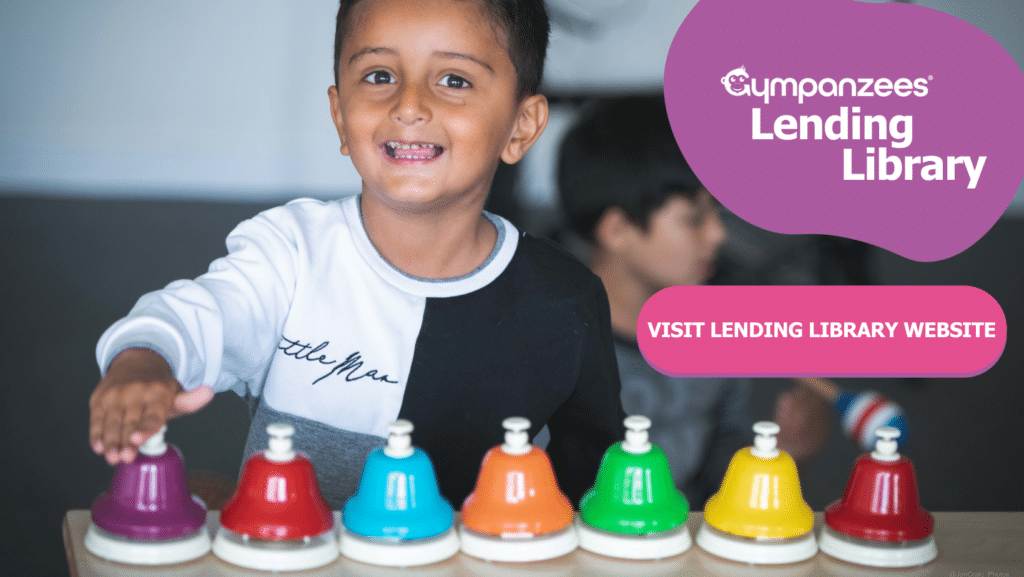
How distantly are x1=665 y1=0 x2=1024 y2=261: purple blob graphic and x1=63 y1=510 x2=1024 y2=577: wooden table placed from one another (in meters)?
0.90

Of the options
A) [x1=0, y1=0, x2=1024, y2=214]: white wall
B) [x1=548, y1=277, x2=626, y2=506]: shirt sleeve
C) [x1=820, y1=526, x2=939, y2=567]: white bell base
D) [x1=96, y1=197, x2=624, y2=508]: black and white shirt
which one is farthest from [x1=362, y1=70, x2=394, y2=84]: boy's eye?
[x1=0, y1=0, x2=1024, y2=214]: white wall

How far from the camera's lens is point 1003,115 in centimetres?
158

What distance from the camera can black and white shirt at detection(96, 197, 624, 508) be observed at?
1.05 metres

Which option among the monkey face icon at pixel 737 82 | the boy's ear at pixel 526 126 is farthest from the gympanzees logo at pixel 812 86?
the boy's ear at pixel 526 126

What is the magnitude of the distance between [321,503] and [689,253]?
1.39m

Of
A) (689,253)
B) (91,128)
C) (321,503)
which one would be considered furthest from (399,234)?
(91,128)

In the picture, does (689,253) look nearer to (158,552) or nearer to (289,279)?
(289,279)

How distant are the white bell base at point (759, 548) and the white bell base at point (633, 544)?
2 cm

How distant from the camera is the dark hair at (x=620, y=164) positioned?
1880 mm

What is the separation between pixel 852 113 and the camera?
1.58m

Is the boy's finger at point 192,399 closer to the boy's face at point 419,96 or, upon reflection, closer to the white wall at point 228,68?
the boy's face at point 419,96

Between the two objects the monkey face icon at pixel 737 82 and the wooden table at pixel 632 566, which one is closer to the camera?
the wooden table at pixel 632 566

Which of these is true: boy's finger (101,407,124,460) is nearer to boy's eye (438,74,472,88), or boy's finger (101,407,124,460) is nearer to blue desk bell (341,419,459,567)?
blue desk bell (341,419,459,567)

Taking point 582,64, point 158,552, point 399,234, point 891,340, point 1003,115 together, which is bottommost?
point 158,552
